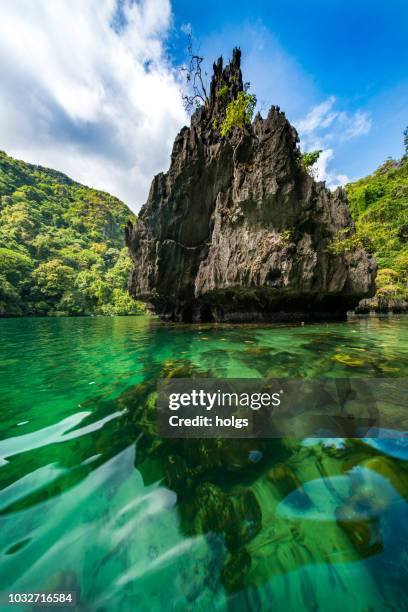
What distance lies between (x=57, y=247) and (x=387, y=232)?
72365 millimetres

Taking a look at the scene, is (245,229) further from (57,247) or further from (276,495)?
(57,247)

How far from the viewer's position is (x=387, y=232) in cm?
1820

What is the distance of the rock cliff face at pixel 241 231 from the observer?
12430 millimetres

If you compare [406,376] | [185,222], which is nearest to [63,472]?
[406,376]

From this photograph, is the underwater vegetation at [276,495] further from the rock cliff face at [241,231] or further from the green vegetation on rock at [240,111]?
the green vegetation on rock at [240,111]

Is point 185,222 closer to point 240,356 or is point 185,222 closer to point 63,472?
point 240,356

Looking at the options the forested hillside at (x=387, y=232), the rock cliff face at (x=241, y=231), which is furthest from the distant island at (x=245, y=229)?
the forested hillside at (x=387, y=232)

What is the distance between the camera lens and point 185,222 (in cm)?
1619

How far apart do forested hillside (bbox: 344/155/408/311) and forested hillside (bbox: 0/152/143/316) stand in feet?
61.2

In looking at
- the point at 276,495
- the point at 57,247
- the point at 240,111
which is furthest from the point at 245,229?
the point at 57,247

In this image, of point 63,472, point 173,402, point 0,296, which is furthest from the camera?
point 0,296

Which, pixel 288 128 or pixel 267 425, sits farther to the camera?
pixel 288 128

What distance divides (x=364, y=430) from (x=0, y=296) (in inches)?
1960

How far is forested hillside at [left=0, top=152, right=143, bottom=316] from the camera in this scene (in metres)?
44.3
